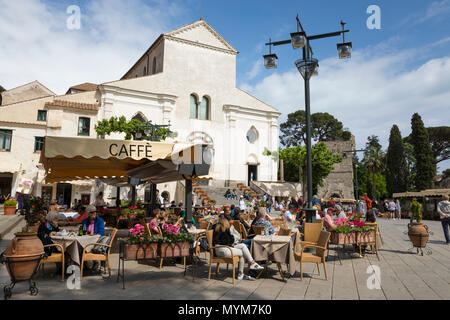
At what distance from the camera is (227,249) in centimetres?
589

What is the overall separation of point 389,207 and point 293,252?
2309cm

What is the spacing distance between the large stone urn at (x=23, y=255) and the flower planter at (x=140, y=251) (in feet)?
4.30

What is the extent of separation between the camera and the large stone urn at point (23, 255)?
15.3 feet

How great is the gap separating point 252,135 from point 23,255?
31.1m

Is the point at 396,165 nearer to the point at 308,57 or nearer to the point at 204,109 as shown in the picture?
the point at 204,109

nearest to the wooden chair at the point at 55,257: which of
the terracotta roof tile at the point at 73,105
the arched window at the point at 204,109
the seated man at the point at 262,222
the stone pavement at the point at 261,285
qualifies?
the stone pavement at the point at 261,285

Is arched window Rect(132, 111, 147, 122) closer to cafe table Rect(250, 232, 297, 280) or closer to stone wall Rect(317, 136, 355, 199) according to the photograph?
cafe table Rect(250, 232, 297, 280)

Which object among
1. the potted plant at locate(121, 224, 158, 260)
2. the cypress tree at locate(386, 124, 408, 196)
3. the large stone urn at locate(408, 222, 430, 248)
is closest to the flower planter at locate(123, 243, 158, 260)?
the potted plant at locate(121, 224, 158, 260)

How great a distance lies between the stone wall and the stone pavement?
4460cm

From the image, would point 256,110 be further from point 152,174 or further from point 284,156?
point 152,174

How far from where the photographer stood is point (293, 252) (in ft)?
19.7

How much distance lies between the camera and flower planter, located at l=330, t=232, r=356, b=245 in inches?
286

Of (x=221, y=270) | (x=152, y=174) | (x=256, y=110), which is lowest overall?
(x=221, y=270)
